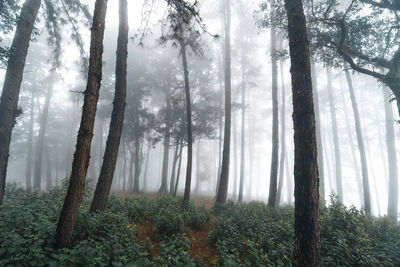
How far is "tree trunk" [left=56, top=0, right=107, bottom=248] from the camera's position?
3.70 meters

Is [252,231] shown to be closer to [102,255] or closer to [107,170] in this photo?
[102,255]

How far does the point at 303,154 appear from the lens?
3578 millimetres

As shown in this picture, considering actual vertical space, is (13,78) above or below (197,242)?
above

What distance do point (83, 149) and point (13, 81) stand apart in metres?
6.13

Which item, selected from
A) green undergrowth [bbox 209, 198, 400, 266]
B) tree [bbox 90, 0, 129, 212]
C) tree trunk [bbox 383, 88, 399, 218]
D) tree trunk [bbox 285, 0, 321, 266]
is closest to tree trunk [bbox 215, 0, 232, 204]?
green undergrowth [bbox 209, 198, 400, 266]

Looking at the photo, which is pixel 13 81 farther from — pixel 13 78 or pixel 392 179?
pixel 392 179

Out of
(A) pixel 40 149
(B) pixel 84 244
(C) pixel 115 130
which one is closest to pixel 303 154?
(B) pixel 84 244

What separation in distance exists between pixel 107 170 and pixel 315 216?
582cm

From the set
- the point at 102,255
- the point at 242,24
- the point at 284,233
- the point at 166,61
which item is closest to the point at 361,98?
the point at 242,24

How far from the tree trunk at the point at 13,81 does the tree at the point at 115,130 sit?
3532 millimetres

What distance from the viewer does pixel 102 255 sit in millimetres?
3596

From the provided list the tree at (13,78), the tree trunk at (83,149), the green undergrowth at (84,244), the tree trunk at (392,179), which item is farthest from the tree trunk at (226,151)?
the tree trunk at (392,179)

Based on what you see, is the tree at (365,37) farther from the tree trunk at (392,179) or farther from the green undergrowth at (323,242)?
the tree trunk at (392,179)

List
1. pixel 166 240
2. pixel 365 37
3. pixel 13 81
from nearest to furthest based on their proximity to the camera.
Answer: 1. pixel 166 240
2. pixel 13 81
3. pixel 365 37
